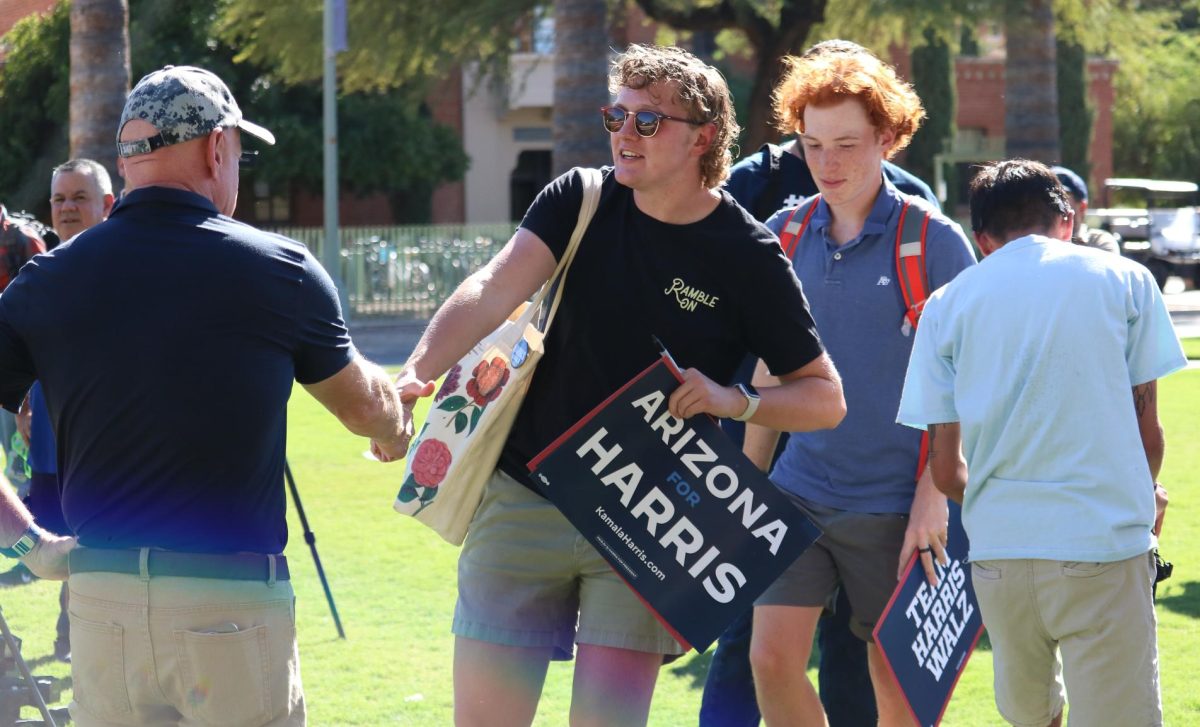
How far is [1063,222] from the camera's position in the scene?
372 centimetres

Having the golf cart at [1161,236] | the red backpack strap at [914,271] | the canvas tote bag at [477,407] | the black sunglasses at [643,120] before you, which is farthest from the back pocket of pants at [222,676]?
the golf cart at [1161,236]

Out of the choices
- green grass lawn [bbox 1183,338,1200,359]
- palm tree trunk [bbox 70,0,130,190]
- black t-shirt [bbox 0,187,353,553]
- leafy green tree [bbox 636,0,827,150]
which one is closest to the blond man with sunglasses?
black t-shirt [bbox 0,187,353,553]

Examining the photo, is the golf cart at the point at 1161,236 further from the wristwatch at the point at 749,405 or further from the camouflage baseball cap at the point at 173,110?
the camouflage baseball cap at the point at 173,110

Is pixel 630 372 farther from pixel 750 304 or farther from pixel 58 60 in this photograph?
pixel 58 60

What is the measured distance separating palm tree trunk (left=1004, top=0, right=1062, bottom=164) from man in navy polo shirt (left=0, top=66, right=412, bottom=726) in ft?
57.5

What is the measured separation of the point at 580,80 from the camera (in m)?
18.8

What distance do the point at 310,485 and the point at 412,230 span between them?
1838cm

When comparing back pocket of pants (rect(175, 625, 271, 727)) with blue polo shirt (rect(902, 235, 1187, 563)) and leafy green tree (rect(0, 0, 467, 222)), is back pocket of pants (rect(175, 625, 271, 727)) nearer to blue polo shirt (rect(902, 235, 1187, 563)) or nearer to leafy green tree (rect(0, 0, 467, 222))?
blue polo shirt (rect(902, 235, 1187, 563))

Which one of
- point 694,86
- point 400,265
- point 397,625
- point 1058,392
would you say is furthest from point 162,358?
point 400,265

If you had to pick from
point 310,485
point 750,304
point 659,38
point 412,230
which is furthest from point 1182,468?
point 659,38

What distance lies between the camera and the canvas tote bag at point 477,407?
11.3 ft

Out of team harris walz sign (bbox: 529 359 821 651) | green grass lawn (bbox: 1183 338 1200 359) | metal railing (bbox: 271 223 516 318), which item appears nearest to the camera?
team harris walz sign (bbox: 529 359 821 651)

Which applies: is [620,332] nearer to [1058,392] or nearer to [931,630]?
[1058,392]

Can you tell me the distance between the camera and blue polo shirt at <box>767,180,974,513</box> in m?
4.13
